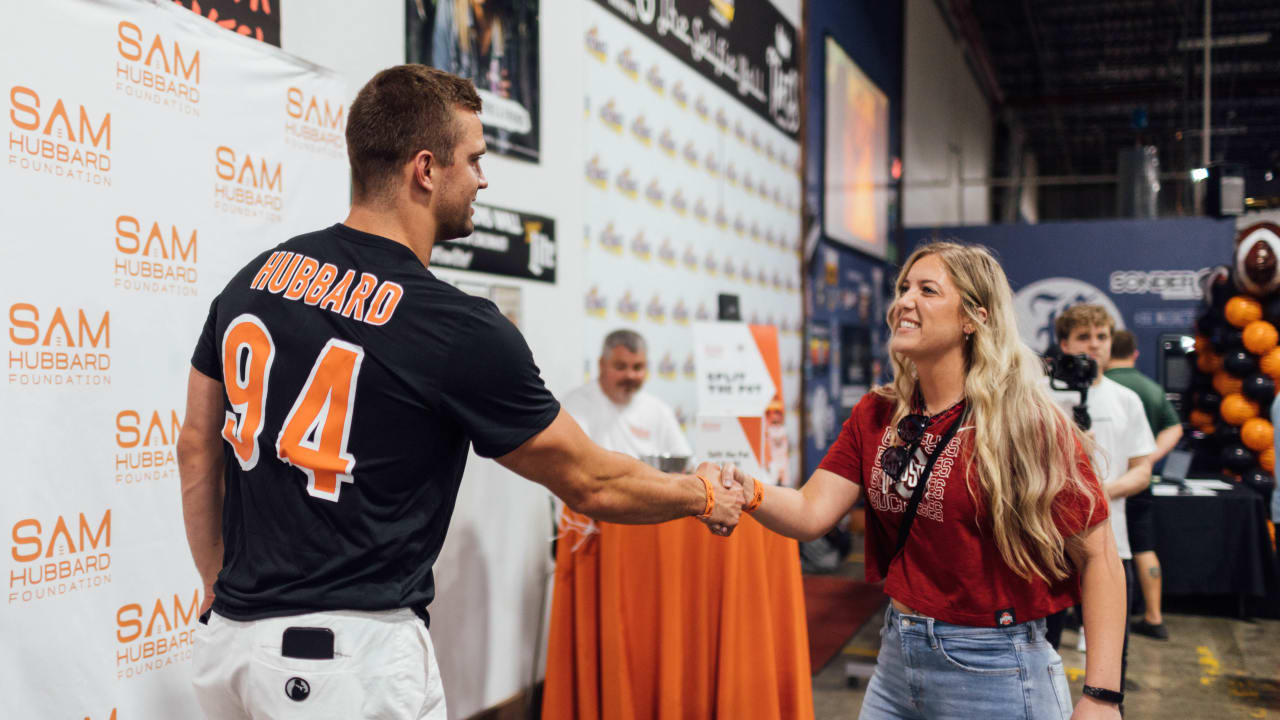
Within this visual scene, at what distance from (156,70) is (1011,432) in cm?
216

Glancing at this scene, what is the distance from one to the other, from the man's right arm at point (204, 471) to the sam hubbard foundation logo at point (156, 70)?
3.43 feet

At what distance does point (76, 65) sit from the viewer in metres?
2.22

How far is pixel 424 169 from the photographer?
5.42 ft

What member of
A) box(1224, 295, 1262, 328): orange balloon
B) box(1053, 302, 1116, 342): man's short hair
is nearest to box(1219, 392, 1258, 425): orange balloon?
box(1224, 295, 1262, 328): orange balloon

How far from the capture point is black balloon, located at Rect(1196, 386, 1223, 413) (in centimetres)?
792

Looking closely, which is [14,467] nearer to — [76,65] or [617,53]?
[76,65]

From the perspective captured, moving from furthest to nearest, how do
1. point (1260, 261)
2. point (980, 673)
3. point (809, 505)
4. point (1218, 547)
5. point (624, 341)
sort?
point (1260, 261), point (1218, 547), point (624, 341), point (809, 505), point (980, 673)

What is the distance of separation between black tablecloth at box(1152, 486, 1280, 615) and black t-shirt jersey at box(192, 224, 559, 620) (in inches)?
229

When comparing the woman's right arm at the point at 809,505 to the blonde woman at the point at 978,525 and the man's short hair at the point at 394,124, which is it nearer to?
the blonde woman at the point at 978,525

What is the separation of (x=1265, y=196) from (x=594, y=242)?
21.5 feet

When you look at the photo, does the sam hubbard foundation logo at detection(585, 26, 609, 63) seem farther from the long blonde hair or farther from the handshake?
the long blonde hair

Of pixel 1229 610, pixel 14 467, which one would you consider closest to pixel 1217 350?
pixel 1229 610

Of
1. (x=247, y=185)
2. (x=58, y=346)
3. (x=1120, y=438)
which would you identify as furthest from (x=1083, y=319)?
(x=58, y=346)

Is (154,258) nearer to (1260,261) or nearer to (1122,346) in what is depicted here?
(1122,346)
